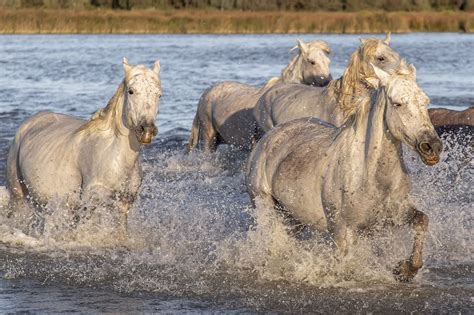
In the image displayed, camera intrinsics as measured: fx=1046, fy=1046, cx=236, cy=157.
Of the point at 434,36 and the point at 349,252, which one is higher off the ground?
the point at 349,252

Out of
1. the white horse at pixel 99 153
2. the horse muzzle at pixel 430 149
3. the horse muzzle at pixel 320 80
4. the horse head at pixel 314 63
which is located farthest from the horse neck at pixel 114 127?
the horse muzzle at pixel 320 80

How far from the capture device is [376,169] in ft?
22.0

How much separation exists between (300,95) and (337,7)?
54.0 meters

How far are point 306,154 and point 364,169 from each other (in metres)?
0.66

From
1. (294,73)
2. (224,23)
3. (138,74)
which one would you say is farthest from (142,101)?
(224,23)

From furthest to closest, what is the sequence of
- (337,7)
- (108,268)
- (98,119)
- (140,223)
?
1. (337,7)
2. (140,223)
3. (98,119)
4. (108,268)

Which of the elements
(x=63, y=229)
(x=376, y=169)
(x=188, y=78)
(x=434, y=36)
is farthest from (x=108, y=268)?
(x=434, y=36)

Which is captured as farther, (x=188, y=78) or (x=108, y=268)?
(x=188, y=78)

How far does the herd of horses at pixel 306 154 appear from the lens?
6586 mm

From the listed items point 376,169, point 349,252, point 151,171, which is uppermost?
point 376,169

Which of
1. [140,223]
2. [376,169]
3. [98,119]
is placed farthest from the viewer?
[140,223]

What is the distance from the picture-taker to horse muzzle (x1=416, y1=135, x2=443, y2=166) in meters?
6.08

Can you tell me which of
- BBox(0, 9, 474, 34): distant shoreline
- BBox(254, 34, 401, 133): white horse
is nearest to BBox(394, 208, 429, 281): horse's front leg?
BBox(254, 34, 401, 133): white horse

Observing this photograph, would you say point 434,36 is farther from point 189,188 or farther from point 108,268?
point 108,268
